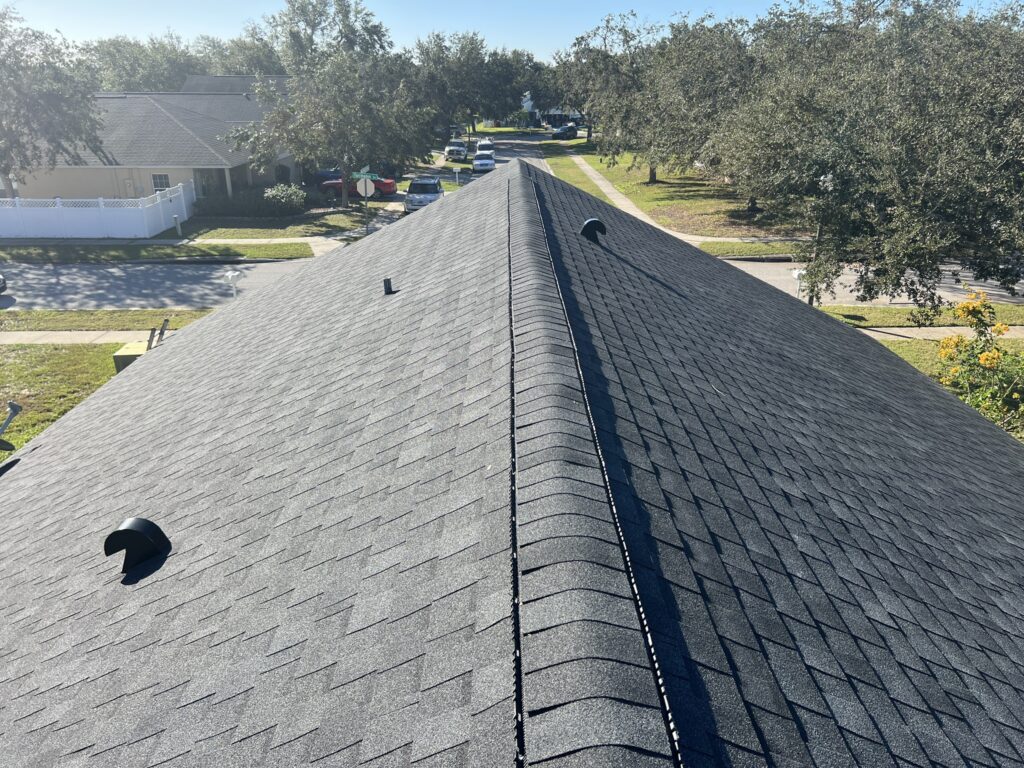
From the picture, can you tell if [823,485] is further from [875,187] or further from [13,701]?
[875,187]

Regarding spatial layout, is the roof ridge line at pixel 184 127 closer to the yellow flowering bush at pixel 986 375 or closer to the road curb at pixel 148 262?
the road curb at pixel 148 262

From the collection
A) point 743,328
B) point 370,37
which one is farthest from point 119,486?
point 370,37

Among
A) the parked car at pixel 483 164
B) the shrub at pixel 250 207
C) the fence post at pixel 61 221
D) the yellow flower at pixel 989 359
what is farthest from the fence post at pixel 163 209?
the yellow flower at pixel 989 359

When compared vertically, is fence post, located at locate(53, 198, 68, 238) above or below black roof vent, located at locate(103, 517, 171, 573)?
above

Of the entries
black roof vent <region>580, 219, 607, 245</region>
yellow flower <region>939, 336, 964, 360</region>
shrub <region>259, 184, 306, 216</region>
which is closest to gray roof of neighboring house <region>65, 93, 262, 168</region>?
shrub <region>259, 184, 306, 216</region>

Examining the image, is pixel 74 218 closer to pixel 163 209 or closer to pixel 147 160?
pixel 163 209

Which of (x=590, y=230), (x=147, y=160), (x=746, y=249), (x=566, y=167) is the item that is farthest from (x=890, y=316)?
(x=566, y=167)

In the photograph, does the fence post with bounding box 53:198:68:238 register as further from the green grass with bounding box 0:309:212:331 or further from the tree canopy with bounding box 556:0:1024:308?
the tree canopy with bounding box 556:0:1024:308
